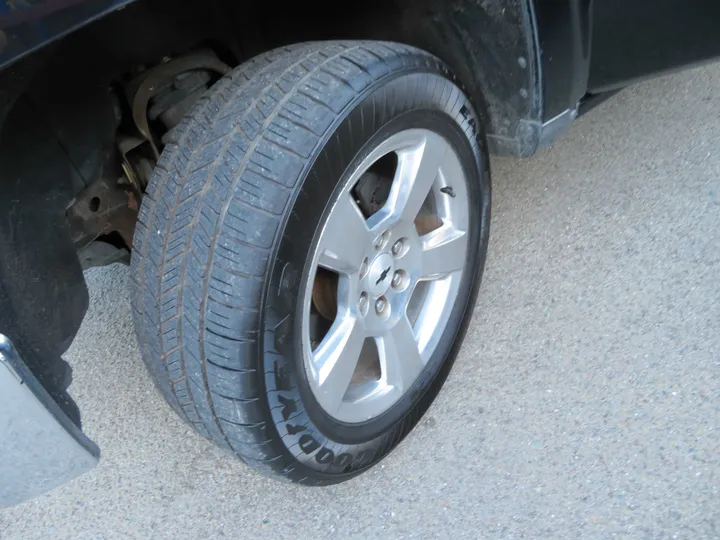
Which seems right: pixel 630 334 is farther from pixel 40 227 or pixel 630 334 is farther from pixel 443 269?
pixel 40 227

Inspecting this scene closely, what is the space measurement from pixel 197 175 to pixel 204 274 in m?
0.21

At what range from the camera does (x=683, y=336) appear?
2064 mm

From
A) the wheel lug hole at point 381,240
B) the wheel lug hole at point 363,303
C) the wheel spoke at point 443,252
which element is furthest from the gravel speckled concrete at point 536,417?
the wheel lug hole at point 381,240

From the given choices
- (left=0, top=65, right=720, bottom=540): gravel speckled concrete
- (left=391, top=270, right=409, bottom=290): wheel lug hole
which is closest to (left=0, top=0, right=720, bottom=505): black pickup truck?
(left=391, top=270, right=409, bottom=290): wheel lug hole

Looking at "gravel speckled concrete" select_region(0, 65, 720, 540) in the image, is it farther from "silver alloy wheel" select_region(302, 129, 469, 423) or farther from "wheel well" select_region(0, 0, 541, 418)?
"wheel well" select_region(0, 0, 541, 418)

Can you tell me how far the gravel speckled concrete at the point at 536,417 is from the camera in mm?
1783

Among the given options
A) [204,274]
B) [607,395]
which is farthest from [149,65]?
[607,395]

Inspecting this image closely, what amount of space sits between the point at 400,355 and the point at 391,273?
24cm

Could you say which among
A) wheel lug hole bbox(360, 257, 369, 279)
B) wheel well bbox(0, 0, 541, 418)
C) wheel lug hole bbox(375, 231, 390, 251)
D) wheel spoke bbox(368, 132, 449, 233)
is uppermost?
wheel well bbox(0, 0, 541, 418)

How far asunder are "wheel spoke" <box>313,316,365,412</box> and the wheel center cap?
10cm

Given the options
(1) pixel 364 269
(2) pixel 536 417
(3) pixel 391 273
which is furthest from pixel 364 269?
(2) pixel 536 417

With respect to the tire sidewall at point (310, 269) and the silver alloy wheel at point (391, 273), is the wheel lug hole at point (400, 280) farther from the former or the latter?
the tire sidewall at point (310, 269)

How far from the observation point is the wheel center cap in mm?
1670

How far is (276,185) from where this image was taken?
1.33 meters
